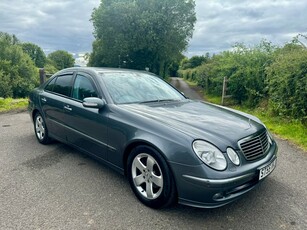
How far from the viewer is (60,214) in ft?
9.63

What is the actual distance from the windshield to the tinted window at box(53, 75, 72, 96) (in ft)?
2.60

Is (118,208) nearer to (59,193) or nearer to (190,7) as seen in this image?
(59,193)

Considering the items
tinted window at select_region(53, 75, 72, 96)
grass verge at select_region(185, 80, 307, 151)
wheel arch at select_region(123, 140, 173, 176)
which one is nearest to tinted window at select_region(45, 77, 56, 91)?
tinted window at select_region(53, 75, 72, 96)

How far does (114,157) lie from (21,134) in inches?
144

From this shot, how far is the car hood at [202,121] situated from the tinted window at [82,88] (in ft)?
2.33

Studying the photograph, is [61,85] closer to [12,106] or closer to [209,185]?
[209,185]

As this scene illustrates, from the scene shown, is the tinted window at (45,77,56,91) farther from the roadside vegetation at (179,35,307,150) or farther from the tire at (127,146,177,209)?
the roadside vegetation at (179,35,307,150)

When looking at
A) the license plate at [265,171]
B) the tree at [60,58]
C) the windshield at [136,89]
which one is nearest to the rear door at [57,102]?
the windshield at [136,89]

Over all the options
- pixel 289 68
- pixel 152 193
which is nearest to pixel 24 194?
pixel 152 193

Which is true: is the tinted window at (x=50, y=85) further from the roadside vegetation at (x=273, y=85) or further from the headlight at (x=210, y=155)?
the roadside vegetation at (x=273, y=85)

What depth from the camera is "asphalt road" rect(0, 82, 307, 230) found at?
9.22ft

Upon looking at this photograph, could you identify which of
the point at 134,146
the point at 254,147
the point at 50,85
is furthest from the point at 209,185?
the point at 50,85

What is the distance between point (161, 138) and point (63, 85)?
2531mm

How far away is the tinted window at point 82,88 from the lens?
3.98 meters
